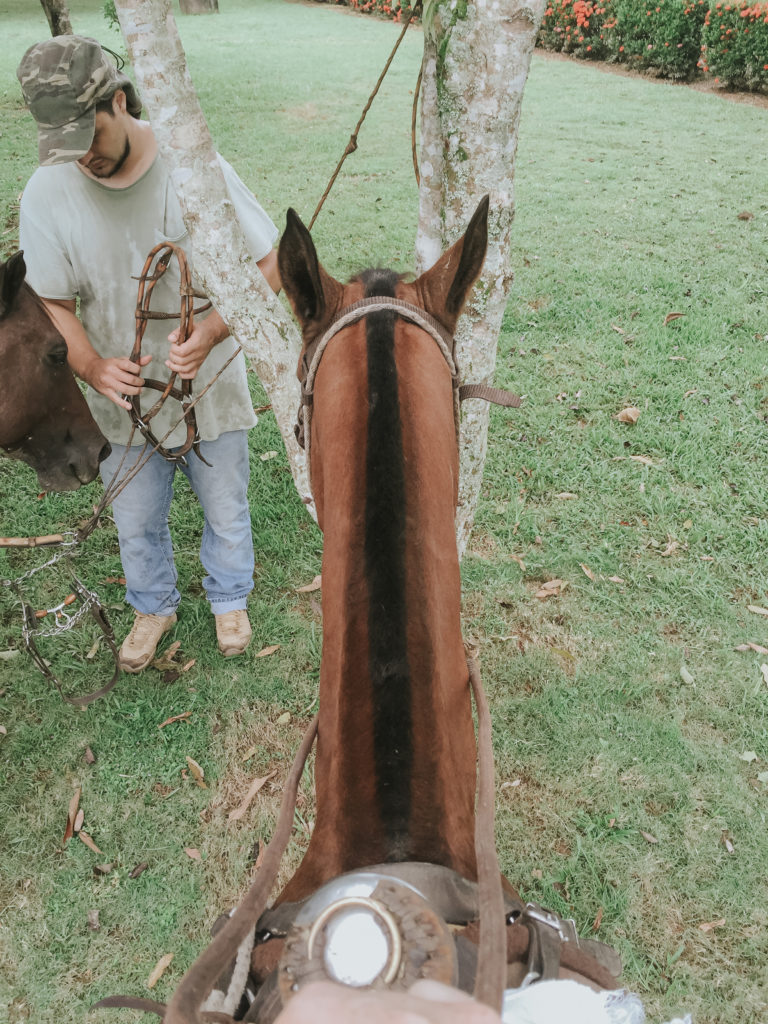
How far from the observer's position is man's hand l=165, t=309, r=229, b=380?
103 inches

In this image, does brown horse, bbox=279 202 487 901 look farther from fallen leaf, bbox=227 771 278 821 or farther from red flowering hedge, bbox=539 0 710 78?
red flowering hedge, bbox=539 0 710 78

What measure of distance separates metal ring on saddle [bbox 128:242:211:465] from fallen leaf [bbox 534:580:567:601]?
82.6 inches

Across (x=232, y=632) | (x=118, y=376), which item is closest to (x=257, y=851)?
(x=232, y=632)

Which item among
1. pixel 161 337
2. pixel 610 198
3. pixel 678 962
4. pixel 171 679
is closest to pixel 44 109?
pixel 161 337

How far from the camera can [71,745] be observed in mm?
3328

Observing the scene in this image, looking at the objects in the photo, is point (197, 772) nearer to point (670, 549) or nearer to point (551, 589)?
point (551, 589)

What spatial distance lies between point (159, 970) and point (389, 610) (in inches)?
85.8

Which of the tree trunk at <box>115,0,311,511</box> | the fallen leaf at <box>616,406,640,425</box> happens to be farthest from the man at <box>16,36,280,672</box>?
the fallen leaf at <box>616,406,640,425</box>

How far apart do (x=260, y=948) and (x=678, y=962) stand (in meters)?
2.08

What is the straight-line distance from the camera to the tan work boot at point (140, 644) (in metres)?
3.59

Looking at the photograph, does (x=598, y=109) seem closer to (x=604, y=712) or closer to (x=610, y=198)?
(x=610, y=198)

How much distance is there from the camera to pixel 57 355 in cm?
282

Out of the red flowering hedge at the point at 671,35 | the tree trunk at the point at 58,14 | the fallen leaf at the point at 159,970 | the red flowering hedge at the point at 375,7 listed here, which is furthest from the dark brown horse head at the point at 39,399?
the red flowering hedge at the point at 375,7

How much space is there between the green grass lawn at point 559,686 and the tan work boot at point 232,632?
0.11m
